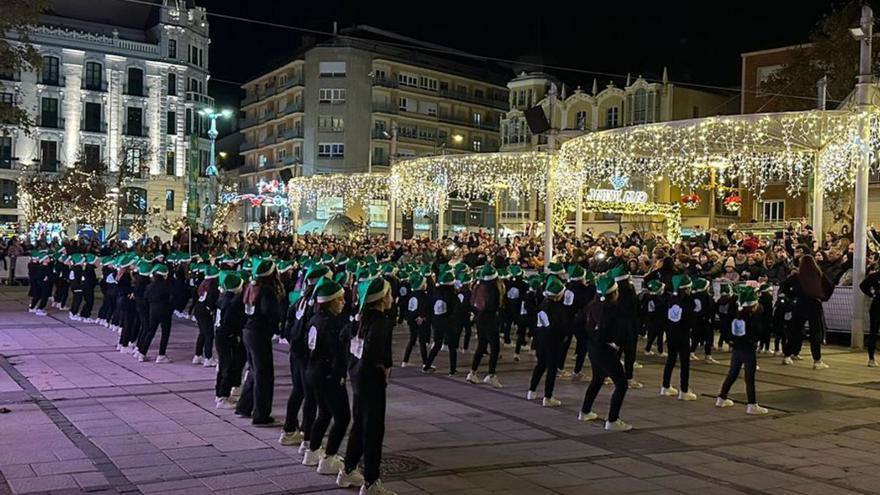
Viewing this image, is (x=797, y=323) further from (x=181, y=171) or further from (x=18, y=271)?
(x=181, y=171)

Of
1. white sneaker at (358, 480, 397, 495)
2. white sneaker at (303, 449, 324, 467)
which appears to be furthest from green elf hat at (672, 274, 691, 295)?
white sneaker at (358, 480, 397, 495)

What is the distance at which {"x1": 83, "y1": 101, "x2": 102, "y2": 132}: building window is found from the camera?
220 ft

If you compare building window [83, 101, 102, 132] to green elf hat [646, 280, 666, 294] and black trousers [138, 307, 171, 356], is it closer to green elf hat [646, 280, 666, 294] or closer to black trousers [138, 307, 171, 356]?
black trousers [138, 307, 171, 356]

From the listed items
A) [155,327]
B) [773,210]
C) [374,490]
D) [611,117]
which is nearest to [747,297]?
[374,490]

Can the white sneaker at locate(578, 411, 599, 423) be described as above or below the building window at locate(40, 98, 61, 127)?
below

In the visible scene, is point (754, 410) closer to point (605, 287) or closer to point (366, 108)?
point (605, 287)

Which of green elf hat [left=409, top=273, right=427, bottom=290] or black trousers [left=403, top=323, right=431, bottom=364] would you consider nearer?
black trousers [left=403, top=323, right=431, bottom=364]

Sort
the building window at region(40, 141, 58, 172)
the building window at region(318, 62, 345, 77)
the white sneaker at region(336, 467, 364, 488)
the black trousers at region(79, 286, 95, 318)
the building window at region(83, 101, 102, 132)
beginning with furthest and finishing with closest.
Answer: the building window at region(318, 62, 345, 77) → the building window at region(83, 101, 102, 132) → the building window at region(40, 141, 58, 172) → the black trousers at region(79, 286, 95, 318) → the white sneaker at region(336, 467, 364, 488)

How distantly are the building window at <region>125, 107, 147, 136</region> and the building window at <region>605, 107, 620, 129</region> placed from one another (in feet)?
122

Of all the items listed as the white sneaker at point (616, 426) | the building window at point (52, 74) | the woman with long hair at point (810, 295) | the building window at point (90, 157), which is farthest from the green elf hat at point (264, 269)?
the building window at point (52, 74)

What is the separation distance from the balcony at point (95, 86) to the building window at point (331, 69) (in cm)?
1735

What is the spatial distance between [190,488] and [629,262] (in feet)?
53.1

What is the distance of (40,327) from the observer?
2052 cm

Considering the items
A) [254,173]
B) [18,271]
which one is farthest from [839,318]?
[254,173]
